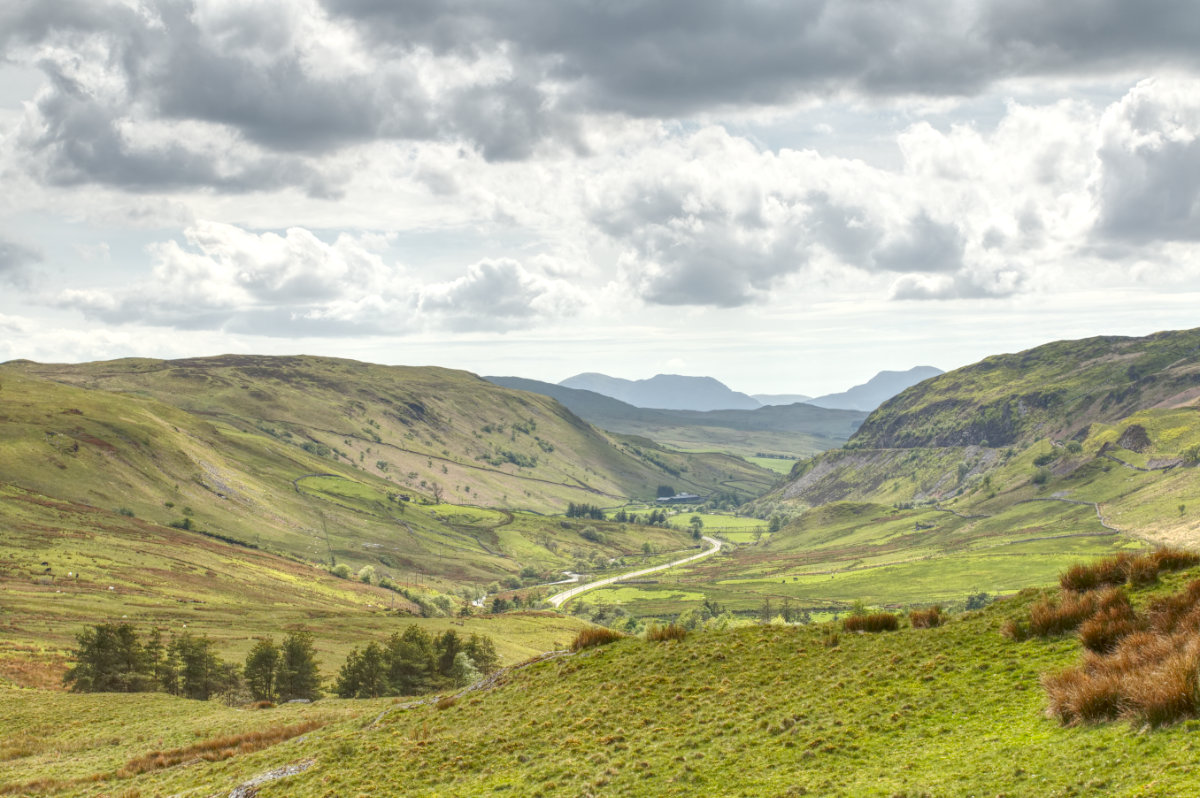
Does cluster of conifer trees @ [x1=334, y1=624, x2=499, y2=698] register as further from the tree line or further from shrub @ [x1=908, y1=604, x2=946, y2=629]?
shrub @ [x1=908, y1=604, x2=946, y2=629]

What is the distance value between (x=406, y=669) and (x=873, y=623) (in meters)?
61.3

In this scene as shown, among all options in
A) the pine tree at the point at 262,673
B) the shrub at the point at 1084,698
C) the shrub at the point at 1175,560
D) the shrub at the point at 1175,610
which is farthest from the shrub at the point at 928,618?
the pine tree at the point at 262,673

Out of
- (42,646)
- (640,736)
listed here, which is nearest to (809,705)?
(640,736)

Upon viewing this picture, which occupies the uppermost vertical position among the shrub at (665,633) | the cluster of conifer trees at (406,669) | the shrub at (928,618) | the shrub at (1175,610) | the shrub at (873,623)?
the shrub at (1175,610)

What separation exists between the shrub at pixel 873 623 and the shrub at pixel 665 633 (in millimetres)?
8020

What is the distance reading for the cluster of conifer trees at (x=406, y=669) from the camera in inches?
2945

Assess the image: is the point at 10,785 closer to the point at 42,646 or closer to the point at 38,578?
the point at 42,646

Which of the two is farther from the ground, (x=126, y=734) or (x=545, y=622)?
(x=126, y=734)

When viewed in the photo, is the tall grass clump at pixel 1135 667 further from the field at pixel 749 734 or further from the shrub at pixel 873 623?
the shrub at pixel 873 623

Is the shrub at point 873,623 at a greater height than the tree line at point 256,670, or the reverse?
the shrub at point 873,623

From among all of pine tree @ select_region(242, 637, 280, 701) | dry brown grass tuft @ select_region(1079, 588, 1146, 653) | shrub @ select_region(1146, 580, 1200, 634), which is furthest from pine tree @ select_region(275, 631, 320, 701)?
shrub @ select_region(1146, 580, 1200, 634)

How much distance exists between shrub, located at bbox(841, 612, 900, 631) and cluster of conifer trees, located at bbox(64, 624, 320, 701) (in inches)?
2576

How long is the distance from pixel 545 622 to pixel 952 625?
478 ft

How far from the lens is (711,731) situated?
24188 millimetres
